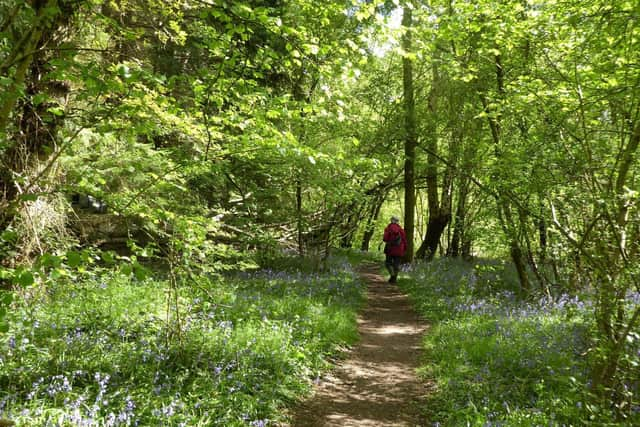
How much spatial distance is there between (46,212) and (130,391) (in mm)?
3681

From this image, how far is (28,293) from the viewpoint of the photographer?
664 centimetres

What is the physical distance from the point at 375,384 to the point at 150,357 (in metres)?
3.30

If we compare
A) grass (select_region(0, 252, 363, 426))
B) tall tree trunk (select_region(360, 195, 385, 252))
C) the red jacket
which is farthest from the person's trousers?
grass (select_region(0, 252, 363, 426))

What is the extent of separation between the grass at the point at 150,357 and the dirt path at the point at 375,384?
316 millimetres

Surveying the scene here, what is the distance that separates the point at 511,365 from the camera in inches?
234

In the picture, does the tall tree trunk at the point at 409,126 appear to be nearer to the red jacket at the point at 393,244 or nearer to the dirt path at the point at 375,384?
the red jacket at the point at 393,244

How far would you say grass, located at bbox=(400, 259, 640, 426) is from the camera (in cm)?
433

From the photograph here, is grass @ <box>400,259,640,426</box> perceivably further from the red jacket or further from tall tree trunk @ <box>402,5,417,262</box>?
tall tree trunk @ <box>402,5,417,262</box>

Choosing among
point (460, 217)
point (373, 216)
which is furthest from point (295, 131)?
point (373, 216)

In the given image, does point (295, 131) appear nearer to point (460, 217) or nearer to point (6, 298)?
point (460, 217)

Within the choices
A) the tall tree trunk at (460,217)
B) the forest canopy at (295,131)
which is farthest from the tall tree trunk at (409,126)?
the tall tree trunk at (460,217)

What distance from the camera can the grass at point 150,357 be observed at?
4.17 meters

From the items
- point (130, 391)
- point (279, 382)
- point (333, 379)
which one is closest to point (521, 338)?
point (333, 379)

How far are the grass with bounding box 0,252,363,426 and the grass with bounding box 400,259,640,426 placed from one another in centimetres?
193
